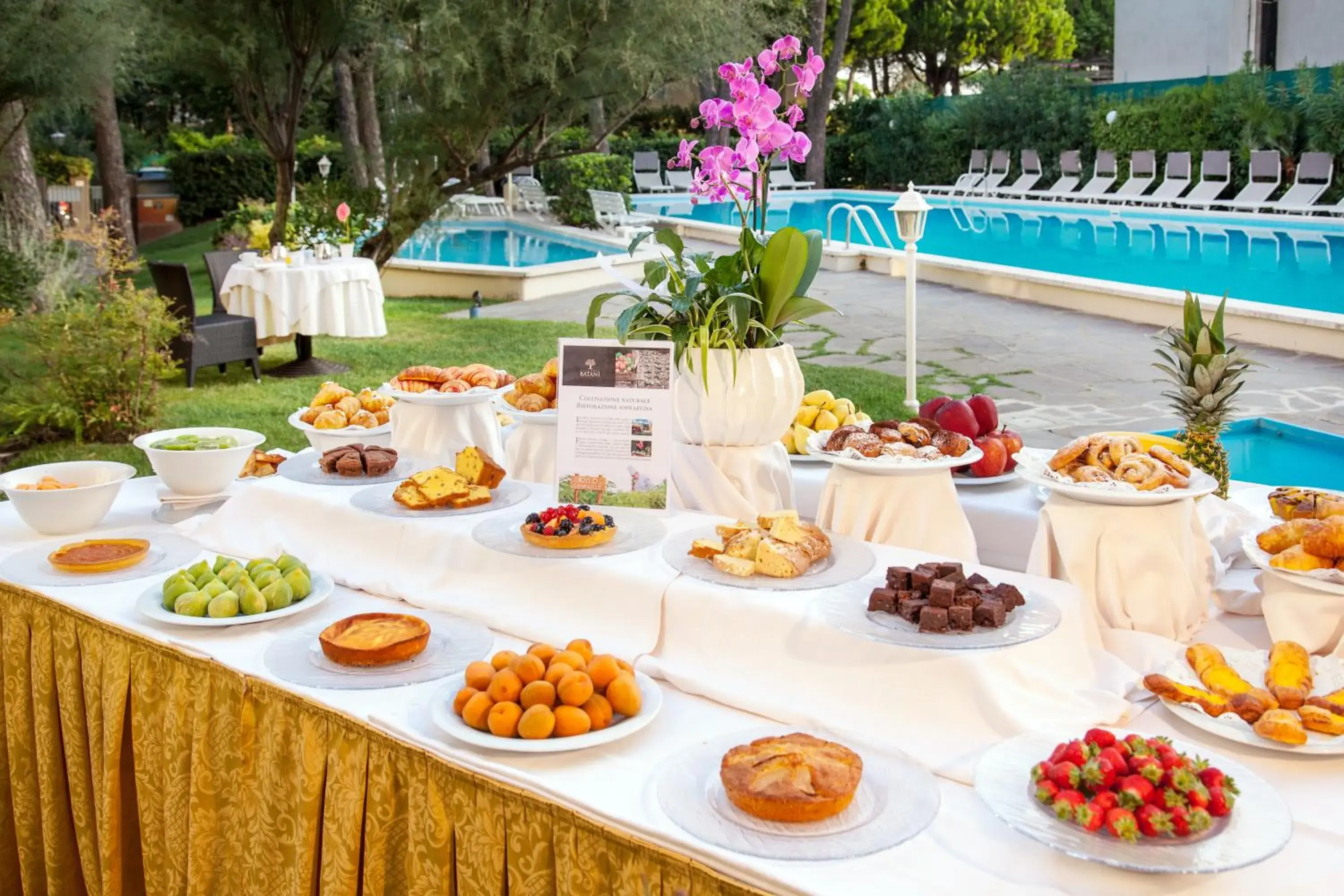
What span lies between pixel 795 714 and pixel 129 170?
2491 cm

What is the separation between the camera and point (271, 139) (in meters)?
10.2

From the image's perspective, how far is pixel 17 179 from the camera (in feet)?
39.6

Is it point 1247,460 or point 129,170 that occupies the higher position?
point 129,170

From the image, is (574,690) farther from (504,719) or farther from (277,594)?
(277,594)

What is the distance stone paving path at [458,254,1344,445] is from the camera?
732 centimetres

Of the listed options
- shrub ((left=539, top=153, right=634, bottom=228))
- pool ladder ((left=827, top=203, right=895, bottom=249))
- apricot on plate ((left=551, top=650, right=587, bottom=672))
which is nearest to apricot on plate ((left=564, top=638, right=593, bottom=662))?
apricot on plate ((left=551, top=650, right=587, bottom=672))

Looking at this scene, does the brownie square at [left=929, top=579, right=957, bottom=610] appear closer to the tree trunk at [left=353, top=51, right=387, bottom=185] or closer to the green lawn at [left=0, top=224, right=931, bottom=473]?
the green lawn at [left=0, top=224, right=931, bottom=473]

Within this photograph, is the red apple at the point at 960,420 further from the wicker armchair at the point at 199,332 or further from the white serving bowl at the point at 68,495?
the wicker armchair at the point at 199,332

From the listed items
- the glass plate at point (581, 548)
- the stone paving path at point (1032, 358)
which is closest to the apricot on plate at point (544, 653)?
the glass plate at point (581, 548)

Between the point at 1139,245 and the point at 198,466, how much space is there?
53.3 ft

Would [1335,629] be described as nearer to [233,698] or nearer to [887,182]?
[233,698]

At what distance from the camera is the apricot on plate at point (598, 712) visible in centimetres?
181

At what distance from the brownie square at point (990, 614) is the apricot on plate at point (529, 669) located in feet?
2.09

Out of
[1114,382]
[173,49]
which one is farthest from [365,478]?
[173,49]
